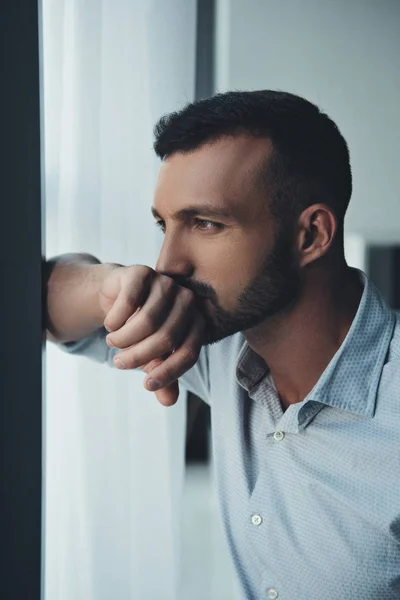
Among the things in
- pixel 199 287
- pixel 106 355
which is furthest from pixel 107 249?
pixel 199 287

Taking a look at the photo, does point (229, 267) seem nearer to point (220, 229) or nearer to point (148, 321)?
point (220, 229)

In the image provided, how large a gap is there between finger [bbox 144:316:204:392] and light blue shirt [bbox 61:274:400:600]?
27 centimetres

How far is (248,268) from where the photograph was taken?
3.46 feet

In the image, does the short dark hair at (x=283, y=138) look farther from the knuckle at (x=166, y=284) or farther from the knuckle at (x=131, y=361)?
the knuckle at (x=131, y=361)

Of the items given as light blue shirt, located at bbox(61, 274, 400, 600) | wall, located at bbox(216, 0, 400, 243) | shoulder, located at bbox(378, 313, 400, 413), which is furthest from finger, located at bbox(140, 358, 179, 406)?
wall, located at bbox(216, 0, 400, 243)

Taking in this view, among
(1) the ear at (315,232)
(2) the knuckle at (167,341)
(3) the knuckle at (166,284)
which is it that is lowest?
(2) the knuckle at (167,341)

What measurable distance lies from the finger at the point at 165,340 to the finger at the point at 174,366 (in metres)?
0.01

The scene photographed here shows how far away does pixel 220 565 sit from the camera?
2426 mm

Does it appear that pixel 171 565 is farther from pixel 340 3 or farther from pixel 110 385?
pixel 340 3

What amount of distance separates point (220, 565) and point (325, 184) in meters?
1.80

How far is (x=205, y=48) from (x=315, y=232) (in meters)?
1.45

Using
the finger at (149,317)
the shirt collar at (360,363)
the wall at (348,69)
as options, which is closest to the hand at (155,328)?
the finger at (149,317)

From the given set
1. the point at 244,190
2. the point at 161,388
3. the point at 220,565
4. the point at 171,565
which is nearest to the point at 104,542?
the point at 171,565

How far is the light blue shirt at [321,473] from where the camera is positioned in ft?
3.17
